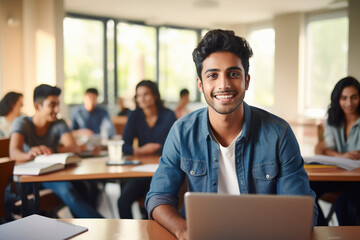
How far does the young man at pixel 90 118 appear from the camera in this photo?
5.22 m

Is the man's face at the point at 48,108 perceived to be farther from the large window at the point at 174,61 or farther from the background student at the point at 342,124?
the large window at the point at 174,61

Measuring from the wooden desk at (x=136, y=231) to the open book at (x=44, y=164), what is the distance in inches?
43.0

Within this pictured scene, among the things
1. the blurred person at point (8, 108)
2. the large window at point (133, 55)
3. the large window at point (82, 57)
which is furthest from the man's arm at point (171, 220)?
the large window at point (133, 55)

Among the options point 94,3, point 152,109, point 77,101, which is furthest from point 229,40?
point 77,101

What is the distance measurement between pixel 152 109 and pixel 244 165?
76.6 inches

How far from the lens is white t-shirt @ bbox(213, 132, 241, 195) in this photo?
66.2 inches

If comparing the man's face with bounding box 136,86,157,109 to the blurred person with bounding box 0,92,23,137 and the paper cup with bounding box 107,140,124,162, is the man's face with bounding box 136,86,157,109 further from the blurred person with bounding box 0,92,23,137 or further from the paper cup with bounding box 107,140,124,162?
the blurred person with bounding box 0,92,23,137

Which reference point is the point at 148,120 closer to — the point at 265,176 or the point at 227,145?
the point at 227,145

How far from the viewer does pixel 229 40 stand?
1635 mm

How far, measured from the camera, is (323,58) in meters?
9.44

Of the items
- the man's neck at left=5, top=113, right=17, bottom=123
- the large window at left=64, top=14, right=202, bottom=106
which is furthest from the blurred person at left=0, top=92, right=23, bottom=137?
the large window at left=64, top=14, right=202, bottom=106

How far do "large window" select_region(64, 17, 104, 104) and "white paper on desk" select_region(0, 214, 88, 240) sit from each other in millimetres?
7851

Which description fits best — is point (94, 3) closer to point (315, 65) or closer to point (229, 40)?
point (315, 65)

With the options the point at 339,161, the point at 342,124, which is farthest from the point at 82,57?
the point at 339,161
